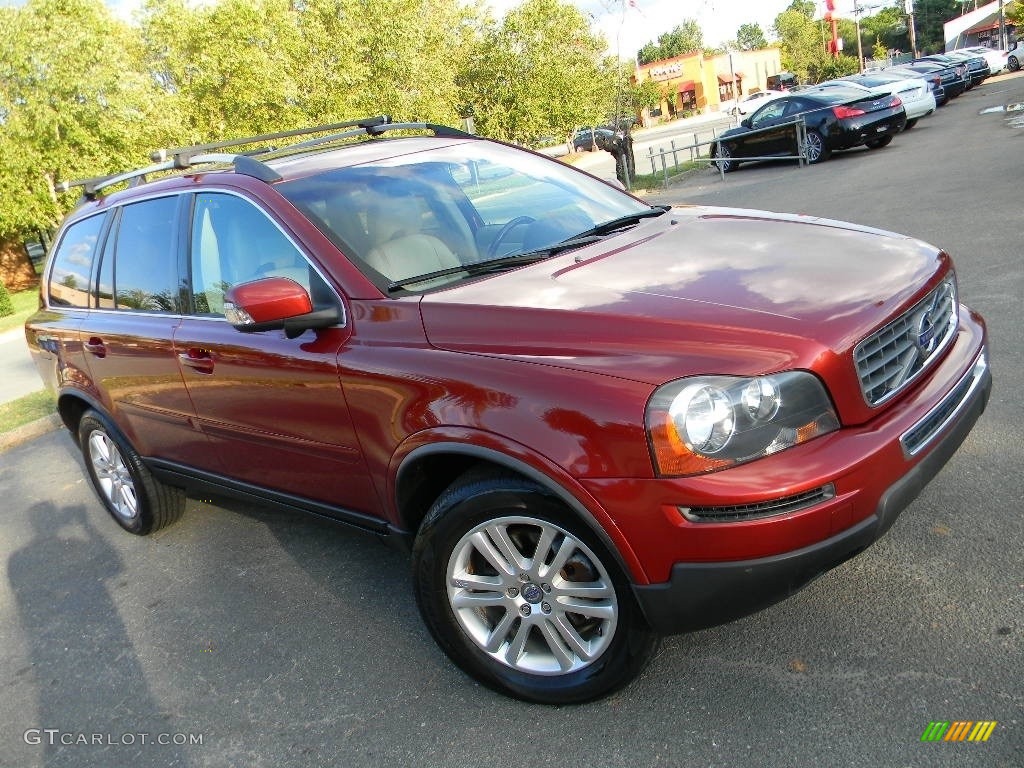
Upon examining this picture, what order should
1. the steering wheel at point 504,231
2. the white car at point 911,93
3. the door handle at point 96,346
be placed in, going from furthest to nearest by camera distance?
the white car at point 911,93 < the door handle at point 96,346 < the steering wheel at point 504,231

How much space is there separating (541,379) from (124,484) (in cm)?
338

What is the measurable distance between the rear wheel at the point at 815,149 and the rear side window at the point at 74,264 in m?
15.4

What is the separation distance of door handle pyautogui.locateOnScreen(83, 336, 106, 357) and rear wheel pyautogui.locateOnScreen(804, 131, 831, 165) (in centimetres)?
1578

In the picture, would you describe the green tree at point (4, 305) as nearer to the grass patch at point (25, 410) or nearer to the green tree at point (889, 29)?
the grass patch at point (25, 410)

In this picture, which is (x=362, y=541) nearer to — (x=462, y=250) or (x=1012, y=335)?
(x=462, y=250)

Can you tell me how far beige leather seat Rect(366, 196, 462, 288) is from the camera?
3.26 metres

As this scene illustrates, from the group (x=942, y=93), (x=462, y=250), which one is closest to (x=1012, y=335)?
(x=462, y=250)

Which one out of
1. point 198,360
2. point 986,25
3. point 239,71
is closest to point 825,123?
point 198,360

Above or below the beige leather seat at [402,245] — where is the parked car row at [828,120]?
below

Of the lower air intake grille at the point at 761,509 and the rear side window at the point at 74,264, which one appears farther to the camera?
the rear side window at the point at 74,264

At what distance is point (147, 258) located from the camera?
4195mm

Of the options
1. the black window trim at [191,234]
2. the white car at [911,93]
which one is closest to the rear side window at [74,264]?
the black window trim at [191,234]

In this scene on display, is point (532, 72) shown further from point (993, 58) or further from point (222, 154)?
point (222, 154)

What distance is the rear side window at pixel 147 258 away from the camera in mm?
4008
